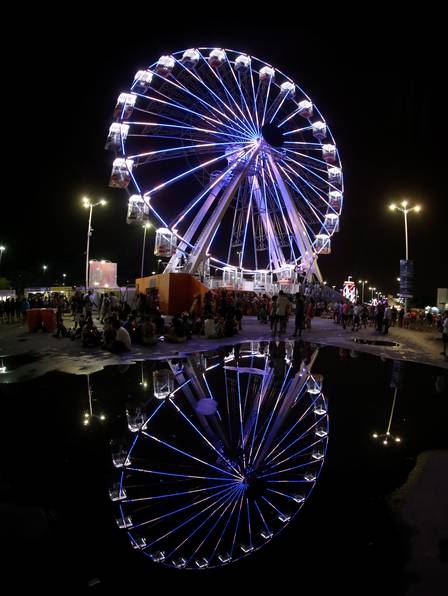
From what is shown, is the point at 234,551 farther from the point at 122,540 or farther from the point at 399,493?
the point at 399,493

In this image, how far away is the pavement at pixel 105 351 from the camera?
922cm

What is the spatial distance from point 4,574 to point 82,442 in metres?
2.19

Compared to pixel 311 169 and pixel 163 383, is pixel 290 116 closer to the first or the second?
pixel 311 169

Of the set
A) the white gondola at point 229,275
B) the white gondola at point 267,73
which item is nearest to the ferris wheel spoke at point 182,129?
the white gondola at point 267,73

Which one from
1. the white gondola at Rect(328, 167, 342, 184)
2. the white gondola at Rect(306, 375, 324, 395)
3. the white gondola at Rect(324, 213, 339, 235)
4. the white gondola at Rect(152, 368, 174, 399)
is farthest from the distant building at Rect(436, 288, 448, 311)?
the white gondola at Rect(152, 368, 174, 399)

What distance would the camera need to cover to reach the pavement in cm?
922

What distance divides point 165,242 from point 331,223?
14580mm

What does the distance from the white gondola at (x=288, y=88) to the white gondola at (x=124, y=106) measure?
12.7m

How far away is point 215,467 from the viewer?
13.5ft

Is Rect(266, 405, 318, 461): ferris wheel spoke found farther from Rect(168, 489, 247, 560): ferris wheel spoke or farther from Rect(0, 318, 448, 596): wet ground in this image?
Rect(168, 489, 247, 560): ferris wheel spoke

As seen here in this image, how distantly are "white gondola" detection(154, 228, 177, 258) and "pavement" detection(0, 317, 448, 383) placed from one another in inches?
457

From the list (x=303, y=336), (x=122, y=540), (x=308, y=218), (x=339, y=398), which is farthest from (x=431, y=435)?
(x=308, y=218)

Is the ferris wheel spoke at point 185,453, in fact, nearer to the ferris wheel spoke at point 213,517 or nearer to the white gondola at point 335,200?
the ferris wheel spoke at point 213,517

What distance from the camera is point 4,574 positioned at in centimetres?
253
